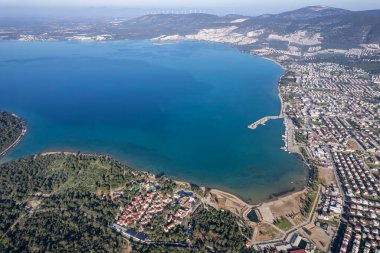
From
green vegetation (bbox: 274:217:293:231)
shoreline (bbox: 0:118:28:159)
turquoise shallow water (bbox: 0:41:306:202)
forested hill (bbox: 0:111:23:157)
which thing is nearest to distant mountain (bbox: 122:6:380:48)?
turquoise shallow water (bbox: 0:41:306:202)

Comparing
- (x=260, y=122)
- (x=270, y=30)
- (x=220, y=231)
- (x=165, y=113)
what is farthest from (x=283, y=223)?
(x=270, y=30)

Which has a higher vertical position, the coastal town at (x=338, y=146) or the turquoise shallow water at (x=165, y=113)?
the coastal town at (x=338, y=146)

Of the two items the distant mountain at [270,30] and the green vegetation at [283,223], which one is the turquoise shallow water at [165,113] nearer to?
the green vegetation at [283,223]

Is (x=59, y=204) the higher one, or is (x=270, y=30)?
(x=270, y=30)

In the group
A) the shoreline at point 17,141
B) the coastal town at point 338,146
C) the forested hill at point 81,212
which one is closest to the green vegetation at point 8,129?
the shoreline at point 17,141

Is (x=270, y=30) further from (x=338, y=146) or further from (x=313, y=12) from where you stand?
→ (x=338, y=146)

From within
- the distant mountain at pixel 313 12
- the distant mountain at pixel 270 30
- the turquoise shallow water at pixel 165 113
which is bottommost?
the turquoise shallow water at pixel 165 113
